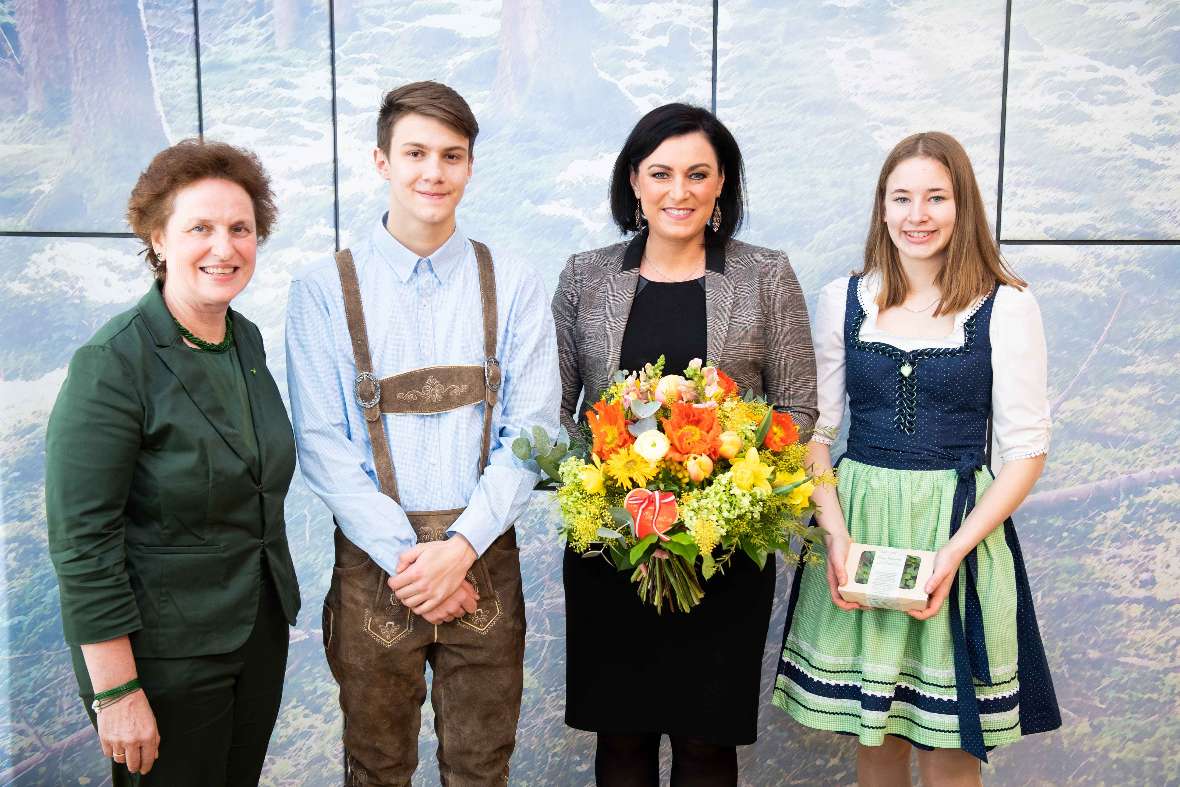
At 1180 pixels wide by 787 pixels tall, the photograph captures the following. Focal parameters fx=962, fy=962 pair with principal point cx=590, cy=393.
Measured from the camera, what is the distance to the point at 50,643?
2982 millimetres

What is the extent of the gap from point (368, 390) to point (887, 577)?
3.89 ft

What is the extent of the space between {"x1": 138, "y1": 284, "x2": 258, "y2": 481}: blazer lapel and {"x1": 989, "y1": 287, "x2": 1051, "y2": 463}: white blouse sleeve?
5.32 ft

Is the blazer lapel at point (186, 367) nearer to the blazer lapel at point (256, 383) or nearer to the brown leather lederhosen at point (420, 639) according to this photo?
the blazer lapel at point (256, 383)

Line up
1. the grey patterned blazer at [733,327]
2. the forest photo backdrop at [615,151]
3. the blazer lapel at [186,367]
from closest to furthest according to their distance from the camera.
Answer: the blazer lapel at [186,367]
the grey patterned blazer at [733,327]
the forest photo backdrop at [615,151]

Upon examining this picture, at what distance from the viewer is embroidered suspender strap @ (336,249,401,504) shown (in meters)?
1.96

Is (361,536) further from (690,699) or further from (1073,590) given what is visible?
(1073,590)

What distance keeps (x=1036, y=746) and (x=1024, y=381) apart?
5.13 feet

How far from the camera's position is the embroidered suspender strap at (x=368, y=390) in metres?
1.96

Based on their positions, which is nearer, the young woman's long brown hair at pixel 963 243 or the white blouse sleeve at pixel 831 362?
the young woman's long brown hair at pixel 963 243

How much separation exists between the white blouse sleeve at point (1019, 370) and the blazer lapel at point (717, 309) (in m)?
0.60

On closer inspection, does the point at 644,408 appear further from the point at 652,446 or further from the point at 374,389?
the point at 374,389

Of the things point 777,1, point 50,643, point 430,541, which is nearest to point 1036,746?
point 430,541

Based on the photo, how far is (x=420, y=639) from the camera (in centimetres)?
203

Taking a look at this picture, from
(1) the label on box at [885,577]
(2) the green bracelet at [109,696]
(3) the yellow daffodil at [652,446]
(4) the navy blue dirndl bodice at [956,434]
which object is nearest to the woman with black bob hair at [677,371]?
(4) the navy blue dirndl bodice at [956,434]
